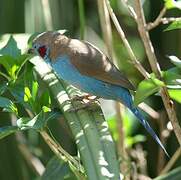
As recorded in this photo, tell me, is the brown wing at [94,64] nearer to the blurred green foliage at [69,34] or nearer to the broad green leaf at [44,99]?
the blurred green foliage at [69,34]

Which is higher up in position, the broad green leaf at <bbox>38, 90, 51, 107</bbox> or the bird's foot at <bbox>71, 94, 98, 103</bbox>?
the broad green leaf at <bbox>38, 90, 51, 107</bbox>

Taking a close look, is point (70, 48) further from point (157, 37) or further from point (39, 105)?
point (157, 37)

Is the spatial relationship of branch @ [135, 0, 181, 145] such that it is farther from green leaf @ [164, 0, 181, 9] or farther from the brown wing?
the brown wing

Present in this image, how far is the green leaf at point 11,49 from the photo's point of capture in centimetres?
172

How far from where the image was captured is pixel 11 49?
1.75m

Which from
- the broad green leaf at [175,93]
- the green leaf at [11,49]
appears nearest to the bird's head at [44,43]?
the green leaf at [11,49]

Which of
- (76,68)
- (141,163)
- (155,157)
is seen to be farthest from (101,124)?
(155,157)

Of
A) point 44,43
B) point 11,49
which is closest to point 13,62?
point 11,49

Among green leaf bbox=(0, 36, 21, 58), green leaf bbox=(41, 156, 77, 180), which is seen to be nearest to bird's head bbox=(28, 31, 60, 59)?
green leaf bbox=(0, 36, 21, 58)

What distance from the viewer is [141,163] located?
2439 millimetres

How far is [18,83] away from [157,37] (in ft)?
4.98

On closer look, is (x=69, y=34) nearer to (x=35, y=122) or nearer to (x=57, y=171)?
(x=57, y=171)

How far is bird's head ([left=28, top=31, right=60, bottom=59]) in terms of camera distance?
2227 mm

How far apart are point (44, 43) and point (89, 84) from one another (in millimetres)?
312
